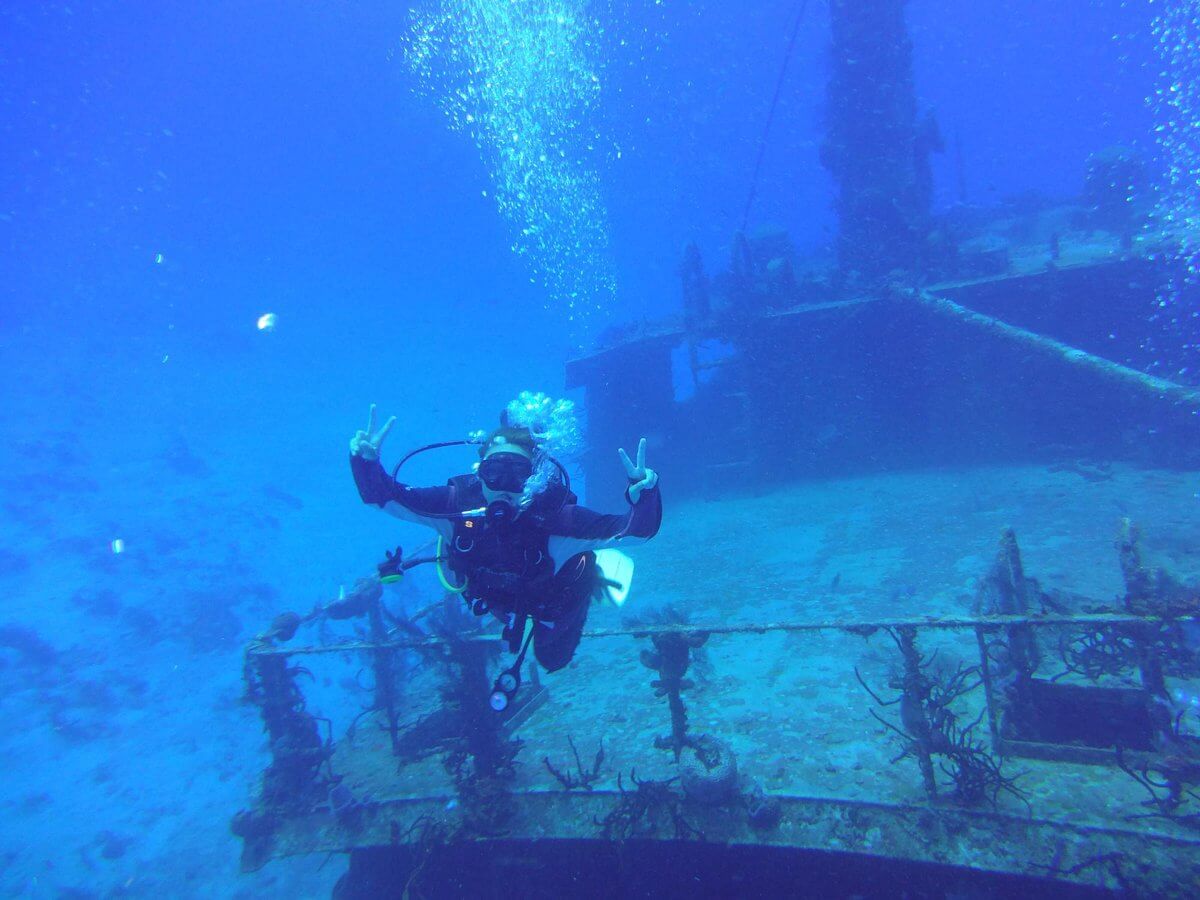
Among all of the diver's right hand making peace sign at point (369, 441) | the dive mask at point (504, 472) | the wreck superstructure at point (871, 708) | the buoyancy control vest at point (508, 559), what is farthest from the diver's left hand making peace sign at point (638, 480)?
the wreck superstructure at point (871, 708)

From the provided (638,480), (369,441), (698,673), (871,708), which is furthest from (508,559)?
(698,673)

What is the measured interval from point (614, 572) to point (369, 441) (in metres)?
2.09

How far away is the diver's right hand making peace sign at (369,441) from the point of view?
400cm

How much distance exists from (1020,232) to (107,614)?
50817mm

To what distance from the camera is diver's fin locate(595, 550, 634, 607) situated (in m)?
4.17

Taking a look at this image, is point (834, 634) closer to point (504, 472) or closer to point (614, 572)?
point (614, 572)

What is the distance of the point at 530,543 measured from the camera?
141 inches

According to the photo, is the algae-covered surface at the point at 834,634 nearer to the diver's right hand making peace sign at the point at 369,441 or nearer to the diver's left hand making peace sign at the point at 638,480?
the diver's left hand making peace sign at the point at 638,480

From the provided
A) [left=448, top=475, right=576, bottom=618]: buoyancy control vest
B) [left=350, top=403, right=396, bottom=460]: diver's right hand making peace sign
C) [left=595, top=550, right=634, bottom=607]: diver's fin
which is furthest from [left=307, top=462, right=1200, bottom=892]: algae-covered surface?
[left=350, top=403, right=396, bottom=460]: diver's right hand making peace sign

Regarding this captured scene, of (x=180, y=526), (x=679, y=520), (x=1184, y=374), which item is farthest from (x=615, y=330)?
(x=180, y=526)

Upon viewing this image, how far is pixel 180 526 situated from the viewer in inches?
1916

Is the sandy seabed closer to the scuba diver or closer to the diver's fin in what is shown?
the diver's fin

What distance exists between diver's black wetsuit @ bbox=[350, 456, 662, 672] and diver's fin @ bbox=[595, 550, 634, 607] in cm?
17

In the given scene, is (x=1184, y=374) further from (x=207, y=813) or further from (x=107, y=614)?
(x=107, y=614)
